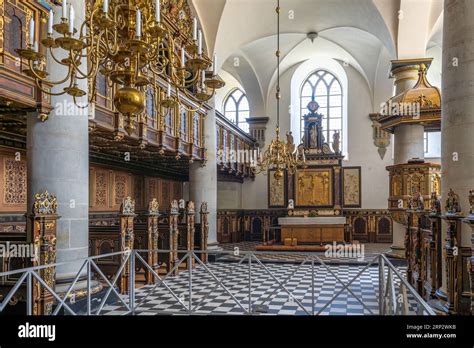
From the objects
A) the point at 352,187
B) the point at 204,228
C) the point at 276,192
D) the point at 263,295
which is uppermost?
the point at 352,187

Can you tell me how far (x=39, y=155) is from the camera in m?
6.65

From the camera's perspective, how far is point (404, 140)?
510 inches

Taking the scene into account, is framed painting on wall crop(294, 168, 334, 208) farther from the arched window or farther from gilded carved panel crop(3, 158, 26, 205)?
gilded carved panel crop(3, 158, 26, 205)

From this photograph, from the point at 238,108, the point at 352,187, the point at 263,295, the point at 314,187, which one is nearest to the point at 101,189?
the point at 263,295

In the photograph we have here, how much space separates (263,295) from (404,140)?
7.09 m

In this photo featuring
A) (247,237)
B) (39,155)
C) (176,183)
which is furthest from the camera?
(247,237)

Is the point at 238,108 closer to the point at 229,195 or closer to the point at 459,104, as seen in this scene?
the point at 229,195

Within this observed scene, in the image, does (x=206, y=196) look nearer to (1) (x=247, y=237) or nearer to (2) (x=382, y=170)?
A: (1) (x=247, y=237)

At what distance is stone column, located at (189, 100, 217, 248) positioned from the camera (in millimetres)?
15140

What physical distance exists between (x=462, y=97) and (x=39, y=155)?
6112 millimetres

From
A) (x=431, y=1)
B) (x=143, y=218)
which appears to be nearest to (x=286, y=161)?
(x=143, y=218)

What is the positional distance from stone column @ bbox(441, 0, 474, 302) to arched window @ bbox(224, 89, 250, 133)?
18.4m

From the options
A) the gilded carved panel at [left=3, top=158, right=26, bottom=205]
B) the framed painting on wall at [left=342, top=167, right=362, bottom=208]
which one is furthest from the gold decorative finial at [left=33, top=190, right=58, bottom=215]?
the framed painting on wall at [left=342, top=167, right=362, bottom=208]

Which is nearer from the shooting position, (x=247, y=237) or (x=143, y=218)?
(x=143, y=218)
